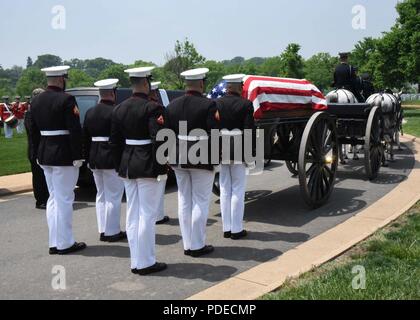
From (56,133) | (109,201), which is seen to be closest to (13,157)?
(109,201)

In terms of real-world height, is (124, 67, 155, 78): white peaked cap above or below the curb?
above

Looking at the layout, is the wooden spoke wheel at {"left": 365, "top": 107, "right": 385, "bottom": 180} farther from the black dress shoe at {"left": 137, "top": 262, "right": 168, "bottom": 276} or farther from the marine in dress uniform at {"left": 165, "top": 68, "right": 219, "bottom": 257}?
the black dress shoe at {"left": 137, "top": 262, "right": 168, "bottom": 276}

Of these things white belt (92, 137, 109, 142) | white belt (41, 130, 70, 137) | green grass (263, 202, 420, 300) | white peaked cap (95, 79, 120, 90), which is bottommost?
green grass (263, 202, 420, 300)

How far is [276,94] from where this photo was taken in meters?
6.39

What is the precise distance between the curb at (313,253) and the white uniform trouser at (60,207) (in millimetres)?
2001

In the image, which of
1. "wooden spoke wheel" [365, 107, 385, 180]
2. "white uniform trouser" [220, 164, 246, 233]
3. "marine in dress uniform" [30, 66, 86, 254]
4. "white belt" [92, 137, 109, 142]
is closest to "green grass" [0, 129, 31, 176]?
"white belt" [92, 137, 109, 142]

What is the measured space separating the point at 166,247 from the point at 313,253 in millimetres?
1638

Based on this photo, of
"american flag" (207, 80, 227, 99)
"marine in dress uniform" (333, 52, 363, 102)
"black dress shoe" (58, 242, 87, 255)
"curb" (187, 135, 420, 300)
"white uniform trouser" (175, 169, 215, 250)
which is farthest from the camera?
"marine in dress uniform" (333, 52, 363, 102)

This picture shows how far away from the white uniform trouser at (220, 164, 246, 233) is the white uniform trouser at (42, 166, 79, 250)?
1776mm

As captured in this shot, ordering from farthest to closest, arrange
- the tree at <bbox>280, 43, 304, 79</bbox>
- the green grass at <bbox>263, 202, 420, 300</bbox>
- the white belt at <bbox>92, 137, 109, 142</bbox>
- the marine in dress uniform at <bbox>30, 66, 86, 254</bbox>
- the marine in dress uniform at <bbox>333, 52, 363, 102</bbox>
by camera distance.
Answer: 1. the tree at <bbox>280, 43, 304, 79</bbox>
2. the marine in dress uniform at <bbox>333, 52, 363, 102</bbox>
3. the white belt at <bbox>92, 137, 109, 142</bbox>
4. the marine in dress uniform at <bbox>30, 66, 86, 254</bbox>
5. the green grass at <bbox>263, 202, 420, 300</bbox>

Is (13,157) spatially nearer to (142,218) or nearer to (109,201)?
(109,201)

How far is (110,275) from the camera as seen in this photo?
4496 mm

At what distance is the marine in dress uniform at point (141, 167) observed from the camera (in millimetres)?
4426

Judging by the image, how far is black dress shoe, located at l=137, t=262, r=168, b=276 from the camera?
4477 millimetres
